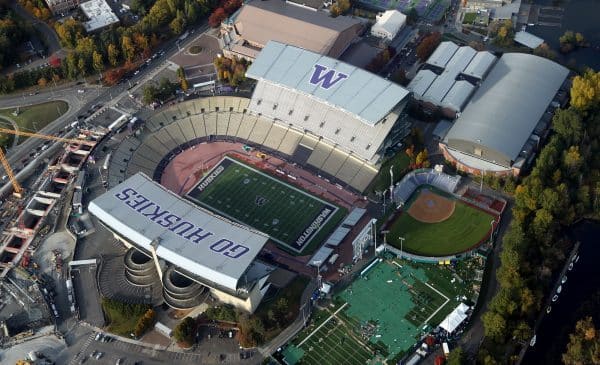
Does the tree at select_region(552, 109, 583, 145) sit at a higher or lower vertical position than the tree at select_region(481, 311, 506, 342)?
higher

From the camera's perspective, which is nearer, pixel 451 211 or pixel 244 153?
pixel 451 211

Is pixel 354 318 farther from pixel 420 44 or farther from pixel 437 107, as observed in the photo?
pixel 420 44

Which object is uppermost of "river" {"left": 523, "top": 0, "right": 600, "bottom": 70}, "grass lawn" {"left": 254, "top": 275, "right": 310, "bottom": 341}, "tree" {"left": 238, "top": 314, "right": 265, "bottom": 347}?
"river" {"left": 523, "top": 0, "right": 600, "bottom": 70}

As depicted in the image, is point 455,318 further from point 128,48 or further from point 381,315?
point 128,48

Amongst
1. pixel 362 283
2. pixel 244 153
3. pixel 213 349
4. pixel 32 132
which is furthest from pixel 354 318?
pixel 32 132

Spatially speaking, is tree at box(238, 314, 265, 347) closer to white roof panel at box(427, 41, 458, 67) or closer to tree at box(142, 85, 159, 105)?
tree at box(142, 85, 159, 105)

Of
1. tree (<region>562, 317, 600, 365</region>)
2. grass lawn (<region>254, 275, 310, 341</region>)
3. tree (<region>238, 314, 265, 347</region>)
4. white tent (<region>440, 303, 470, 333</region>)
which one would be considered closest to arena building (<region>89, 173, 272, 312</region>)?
grass lawn (<region>254, 275, 310, 341</region>)

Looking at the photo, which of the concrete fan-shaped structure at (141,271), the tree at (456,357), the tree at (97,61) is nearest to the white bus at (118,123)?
the tree at (97,61)

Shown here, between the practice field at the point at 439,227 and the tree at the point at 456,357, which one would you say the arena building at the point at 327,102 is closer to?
the practice field at the point at 439,227
